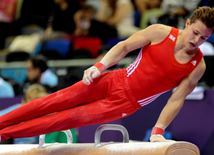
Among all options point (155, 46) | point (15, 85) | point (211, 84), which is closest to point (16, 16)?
point (15, 85)

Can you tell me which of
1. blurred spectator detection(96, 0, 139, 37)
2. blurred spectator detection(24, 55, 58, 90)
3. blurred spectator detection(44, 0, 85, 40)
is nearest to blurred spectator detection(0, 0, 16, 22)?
blurred spectator detection(44, 0, 85, 40)

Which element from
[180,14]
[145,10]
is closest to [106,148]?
[180,14]

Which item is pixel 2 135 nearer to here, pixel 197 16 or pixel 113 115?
pixel 113 115

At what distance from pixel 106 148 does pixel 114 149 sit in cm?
9

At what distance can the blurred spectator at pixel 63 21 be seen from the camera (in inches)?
288

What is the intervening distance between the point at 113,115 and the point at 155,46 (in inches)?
26.8

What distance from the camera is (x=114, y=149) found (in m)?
2.47

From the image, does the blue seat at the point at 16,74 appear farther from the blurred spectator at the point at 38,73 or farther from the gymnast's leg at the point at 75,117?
the gymnast's leg at the point at 75,117

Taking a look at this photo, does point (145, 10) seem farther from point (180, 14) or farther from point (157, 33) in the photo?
point (157, 33)

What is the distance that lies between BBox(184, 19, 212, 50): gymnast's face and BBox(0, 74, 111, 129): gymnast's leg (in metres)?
0.78

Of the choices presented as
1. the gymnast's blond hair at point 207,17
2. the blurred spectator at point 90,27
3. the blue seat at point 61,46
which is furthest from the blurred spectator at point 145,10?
the gymnast's blond hair at point 207,17

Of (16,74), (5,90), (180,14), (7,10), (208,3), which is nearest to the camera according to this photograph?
(208,3)

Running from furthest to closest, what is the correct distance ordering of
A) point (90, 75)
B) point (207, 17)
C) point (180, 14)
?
1. point (180, 14)
2. point (90, 75)
3. point (207, 17)

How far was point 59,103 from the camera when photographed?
2.70m
